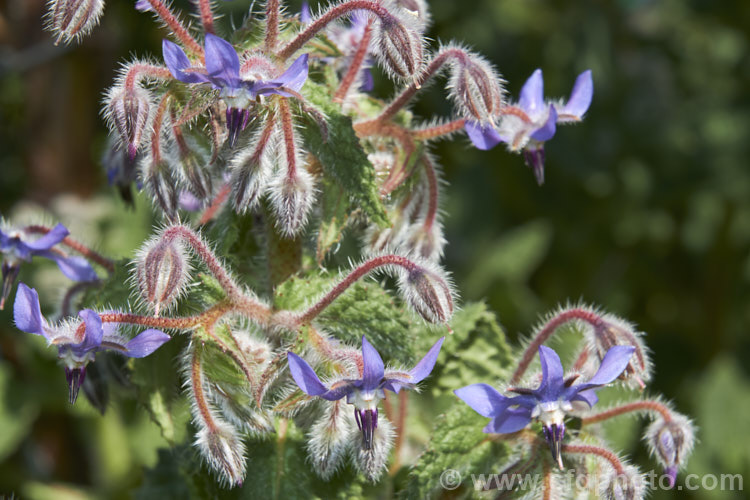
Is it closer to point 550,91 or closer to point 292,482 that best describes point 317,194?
point 292,482

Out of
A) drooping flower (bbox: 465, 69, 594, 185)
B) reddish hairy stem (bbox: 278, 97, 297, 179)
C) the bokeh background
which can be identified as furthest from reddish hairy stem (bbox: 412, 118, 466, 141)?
the bokeh background

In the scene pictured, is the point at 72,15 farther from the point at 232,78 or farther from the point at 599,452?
the point at 599,452

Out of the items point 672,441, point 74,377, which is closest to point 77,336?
point 74,377

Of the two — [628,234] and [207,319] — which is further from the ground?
[207,319]

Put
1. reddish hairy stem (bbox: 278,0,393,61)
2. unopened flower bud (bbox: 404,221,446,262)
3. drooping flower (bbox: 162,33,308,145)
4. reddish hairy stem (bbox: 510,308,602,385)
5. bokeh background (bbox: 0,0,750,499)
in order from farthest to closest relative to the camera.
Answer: bokeh background (bbox: 0,0,750,499) → unopened flower bud (bbox: 404,221,446,262) → reddish hairy stem (bbox: 510,308,602,385) → reddish hairy stem (bbox: 278,0,393,61) → drooping flower (bbox: 162,33,308,145)

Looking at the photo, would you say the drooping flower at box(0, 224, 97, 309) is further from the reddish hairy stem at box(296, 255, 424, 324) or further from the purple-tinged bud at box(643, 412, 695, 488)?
the purple-tinged bud at box(643, 412, 695, 488)

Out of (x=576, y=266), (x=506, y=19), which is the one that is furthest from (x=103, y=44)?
(x=576, y=266)
